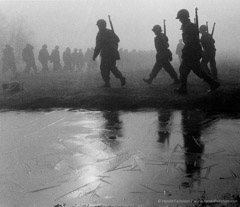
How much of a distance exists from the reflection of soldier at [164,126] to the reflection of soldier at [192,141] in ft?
0.89

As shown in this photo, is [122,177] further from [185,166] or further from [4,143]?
[4,143]

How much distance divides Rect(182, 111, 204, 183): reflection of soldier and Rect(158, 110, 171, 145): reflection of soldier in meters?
0.27

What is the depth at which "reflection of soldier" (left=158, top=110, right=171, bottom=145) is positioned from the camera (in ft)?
17.7

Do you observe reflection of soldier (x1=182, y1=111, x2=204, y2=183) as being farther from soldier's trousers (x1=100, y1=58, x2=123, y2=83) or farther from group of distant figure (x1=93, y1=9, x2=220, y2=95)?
soldier's trousers (x1=100, y1=58, x2=123, y2=83)

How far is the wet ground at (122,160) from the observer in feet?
11.4

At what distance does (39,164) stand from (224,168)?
7.42 feet

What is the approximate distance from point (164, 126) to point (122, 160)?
189 cm

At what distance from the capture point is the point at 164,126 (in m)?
6.22

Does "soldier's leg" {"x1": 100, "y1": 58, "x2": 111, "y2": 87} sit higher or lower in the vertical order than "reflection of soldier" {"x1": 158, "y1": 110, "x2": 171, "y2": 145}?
higher

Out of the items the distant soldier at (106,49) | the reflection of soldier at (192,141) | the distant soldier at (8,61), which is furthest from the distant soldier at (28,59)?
the reflection of soldier at (192,141)

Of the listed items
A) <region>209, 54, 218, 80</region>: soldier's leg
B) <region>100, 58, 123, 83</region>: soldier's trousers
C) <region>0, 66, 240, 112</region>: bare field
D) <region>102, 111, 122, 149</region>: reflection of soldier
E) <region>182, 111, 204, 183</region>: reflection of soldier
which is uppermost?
<region>100, 58, 123, 83</region>: soldier's trousers

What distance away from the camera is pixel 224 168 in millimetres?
3980

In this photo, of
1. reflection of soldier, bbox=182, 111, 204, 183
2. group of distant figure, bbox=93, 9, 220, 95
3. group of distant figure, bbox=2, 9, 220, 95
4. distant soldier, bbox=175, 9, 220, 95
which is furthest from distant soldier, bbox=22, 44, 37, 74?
reflection of soldier, bbox=182, 111, 204, 183

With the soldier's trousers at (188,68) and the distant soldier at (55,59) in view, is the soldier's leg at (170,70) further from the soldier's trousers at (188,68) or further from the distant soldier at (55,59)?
the distant soldier at (55,59)
